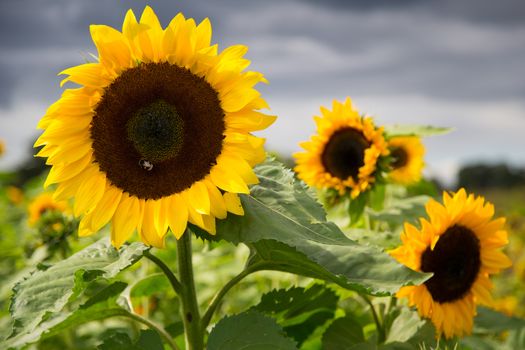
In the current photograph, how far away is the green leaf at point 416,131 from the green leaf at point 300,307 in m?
0.78

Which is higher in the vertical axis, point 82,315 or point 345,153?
point 345,153

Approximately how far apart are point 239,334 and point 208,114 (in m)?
0.45

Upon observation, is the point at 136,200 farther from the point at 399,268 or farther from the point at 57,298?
the point at 399,268

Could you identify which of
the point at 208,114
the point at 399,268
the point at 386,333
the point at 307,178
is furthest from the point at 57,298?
the point at 307,178

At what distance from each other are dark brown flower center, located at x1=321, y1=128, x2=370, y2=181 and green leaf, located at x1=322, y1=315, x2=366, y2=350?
30.7 inches

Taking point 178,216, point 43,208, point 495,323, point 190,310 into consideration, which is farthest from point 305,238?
point 43,208

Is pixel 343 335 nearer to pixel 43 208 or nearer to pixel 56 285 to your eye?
pixel 56 285

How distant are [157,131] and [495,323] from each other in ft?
4.07

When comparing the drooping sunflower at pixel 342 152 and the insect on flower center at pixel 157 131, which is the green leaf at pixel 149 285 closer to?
the insect on flower center at pixel 157 131

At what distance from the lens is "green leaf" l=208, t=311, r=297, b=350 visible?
1353mm

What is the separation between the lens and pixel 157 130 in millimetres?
1396

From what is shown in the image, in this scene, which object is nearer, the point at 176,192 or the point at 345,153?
the point at 176,192

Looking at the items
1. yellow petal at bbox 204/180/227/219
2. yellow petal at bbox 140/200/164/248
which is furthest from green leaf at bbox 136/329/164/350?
yellow petal at bbox 204/180/227/219

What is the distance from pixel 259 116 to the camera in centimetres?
133
